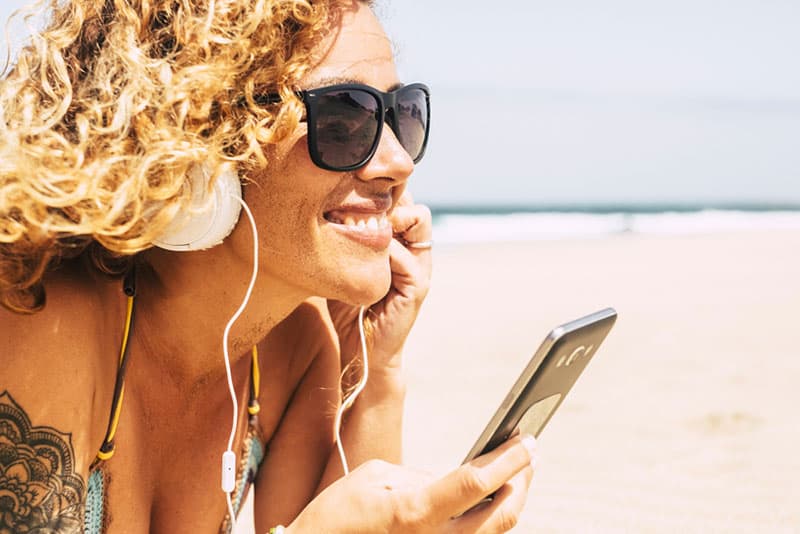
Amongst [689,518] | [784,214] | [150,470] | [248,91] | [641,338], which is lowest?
[784,214]

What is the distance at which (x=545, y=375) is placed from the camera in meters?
2.04

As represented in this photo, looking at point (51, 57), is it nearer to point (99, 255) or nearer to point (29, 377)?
point (99, 255)

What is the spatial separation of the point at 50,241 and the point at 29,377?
0.29m

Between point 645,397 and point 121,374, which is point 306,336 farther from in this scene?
point 645,397

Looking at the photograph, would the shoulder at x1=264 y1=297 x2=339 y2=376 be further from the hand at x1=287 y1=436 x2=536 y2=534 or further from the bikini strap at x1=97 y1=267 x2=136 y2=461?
the hand at x1=287 y1=436 x2=536 y2=534

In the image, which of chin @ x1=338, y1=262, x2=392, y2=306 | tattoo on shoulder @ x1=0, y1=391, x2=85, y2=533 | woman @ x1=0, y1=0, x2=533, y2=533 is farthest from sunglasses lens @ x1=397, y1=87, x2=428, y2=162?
tattoo on shoulder @ x1=0, y1=391, x2=85, y2=533

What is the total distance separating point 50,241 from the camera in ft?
6.84

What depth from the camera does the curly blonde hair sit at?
207 centimetres

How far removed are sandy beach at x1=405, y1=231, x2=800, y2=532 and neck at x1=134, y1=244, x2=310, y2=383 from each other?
1991mm

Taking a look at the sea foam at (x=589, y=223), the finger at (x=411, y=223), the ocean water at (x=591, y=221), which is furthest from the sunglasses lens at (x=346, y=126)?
the ocean water at (x=591, y=221)

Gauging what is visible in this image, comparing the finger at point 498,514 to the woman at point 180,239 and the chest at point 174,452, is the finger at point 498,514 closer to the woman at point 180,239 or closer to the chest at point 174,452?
the woman at point 180,239

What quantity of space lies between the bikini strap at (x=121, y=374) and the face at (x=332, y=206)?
33cm

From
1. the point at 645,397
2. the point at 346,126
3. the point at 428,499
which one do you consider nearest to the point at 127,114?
the point at 346,126

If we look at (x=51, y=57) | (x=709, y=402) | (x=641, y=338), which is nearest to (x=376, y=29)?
(x=51, y=57)
